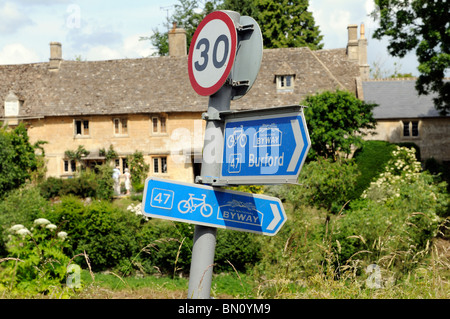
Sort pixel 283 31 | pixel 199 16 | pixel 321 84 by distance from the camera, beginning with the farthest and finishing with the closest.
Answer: pixel 199 16 < pixel 283 31 < pixel 321 84

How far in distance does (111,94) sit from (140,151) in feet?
15.6

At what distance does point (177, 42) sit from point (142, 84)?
4330 millimetres

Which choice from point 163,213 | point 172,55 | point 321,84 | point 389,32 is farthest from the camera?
point 172,55

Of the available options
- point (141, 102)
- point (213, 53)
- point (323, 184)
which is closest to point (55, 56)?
point (141, 102)

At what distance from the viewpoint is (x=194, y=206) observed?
3.62 metres

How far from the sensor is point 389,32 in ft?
84.9

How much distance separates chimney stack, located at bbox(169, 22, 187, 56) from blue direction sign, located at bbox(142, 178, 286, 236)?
117ft

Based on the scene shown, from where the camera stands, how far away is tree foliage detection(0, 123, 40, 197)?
28.4 m

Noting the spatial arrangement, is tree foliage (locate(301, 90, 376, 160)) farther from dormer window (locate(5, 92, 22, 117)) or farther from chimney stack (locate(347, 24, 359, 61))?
dormer window (locate(5, 92, 22, 117))

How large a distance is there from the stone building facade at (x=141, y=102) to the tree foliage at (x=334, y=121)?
5.40 meters

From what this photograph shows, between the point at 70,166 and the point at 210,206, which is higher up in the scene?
the point at 210,206

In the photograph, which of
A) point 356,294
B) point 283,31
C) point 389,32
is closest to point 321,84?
point 389,32

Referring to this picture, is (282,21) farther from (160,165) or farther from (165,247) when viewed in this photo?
(165,247)

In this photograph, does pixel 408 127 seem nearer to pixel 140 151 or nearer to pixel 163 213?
pixel 140 151
